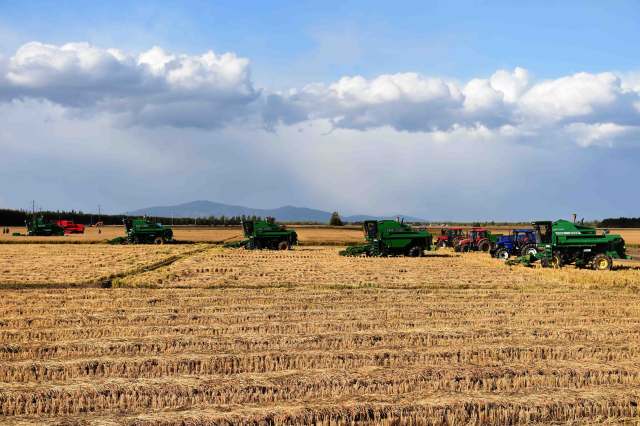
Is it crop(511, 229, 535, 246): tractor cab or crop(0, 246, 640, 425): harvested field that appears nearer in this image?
crop(0, 246, 640, 425): harvested field

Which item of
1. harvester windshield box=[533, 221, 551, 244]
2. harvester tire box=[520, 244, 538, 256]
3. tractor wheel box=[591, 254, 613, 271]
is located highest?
harvester windshield box=[533, 221, 551, 244]

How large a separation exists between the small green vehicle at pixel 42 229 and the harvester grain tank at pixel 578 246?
4586 centimetres

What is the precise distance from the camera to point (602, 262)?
28234mm

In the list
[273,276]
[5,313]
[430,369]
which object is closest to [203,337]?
[430,369]

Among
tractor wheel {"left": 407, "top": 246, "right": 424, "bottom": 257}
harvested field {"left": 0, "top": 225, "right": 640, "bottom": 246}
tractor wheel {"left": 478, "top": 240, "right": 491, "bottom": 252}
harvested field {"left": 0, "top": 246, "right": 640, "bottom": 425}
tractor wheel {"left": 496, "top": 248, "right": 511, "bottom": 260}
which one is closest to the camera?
harvested field {"left": 0, "top": 246, "right": 640, "bottom": 425}

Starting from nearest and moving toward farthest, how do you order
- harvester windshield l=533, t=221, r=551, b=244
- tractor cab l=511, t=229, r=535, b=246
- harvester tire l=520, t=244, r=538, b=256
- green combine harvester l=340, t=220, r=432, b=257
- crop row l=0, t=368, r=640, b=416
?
crop row l=0, t=368, r=640, b=416 < harvester windshield l=533, t=221, r=551, b=244 < harvester tire l=520, t=244, r=538, b=256 < tractor cab l=511, t=229, r=535, b=246 < green combine harvester l=340, t=220, r=432, b=257

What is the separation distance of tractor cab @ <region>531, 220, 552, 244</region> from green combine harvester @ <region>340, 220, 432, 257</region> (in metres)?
8.02

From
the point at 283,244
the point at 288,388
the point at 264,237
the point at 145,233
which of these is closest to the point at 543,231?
the point at 283,244

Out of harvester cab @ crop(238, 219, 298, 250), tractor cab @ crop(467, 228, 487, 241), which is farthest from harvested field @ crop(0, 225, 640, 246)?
tractor cab @ crop(467, 228, 487, 241)

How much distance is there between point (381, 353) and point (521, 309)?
6.54m

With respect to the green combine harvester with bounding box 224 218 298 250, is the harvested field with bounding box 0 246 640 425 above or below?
below

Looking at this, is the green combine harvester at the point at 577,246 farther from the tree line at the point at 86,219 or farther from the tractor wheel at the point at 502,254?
the tree line at the point at 86,219

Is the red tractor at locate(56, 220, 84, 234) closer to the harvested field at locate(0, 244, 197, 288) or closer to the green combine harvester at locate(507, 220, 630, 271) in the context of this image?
the harvested field at locate(0, 244, 197, 288)

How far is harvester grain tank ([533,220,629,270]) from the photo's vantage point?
28375mm
